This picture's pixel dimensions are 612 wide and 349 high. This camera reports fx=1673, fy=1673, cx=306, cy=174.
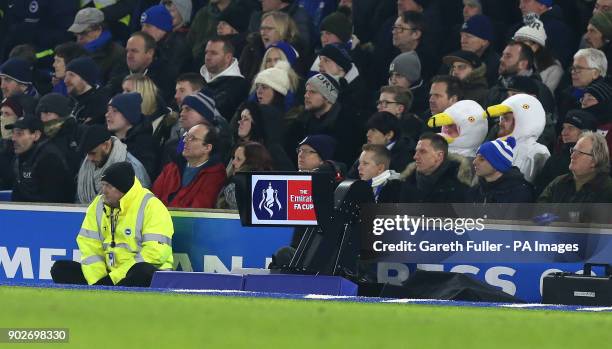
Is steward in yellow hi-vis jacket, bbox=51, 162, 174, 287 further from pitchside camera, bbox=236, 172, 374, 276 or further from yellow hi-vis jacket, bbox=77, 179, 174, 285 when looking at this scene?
pitchside camera, bbox=236, 172, 374, 276

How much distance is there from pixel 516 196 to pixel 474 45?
2894 millimetres

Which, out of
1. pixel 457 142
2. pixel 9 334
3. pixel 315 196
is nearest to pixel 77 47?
pixel 457 142

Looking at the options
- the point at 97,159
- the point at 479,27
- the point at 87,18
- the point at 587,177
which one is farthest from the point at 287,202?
the point at 87,18

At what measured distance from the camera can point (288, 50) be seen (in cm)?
1477

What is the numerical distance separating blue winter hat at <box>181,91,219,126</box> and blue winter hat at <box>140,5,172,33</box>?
8.58 feet

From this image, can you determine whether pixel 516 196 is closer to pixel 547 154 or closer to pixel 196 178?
pixel 547 154

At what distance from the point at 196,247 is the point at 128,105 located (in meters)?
2.44

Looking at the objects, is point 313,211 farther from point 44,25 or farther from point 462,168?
point 44,25

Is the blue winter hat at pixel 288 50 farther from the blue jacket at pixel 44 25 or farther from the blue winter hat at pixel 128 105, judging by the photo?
the blue jacket at pixel 44 25

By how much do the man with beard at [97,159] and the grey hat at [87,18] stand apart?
11.6 ft

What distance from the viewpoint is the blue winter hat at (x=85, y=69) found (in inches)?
613

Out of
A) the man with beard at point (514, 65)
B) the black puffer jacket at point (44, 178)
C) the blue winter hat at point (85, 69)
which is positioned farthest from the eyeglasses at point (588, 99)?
the blue winter hat at point (85, 69)

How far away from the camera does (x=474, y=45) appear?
46.1 ft

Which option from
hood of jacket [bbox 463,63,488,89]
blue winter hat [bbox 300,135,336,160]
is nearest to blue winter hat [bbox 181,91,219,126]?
blue winter hat [bbox 300,135,336,160]
